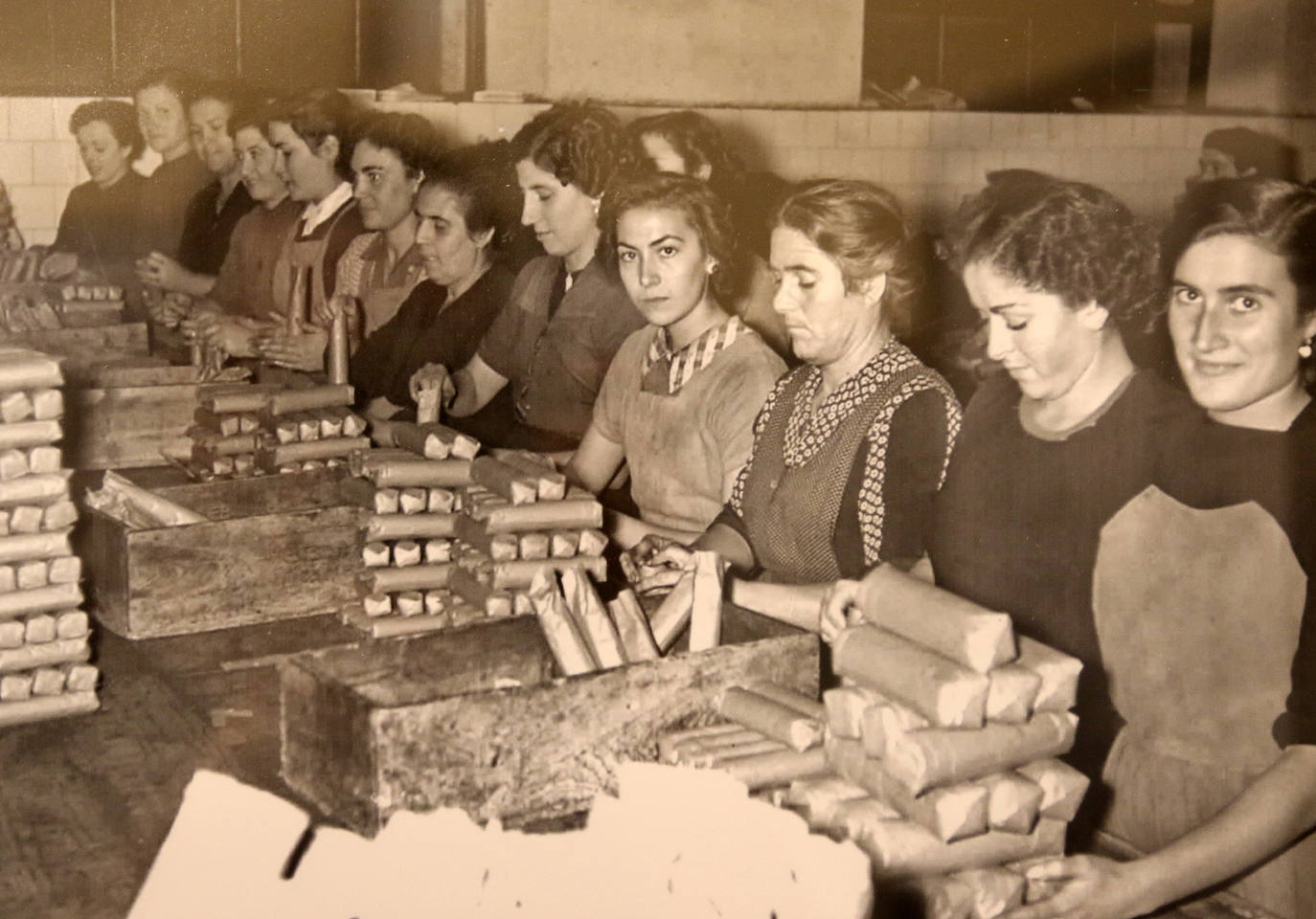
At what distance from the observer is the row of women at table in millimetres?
2055

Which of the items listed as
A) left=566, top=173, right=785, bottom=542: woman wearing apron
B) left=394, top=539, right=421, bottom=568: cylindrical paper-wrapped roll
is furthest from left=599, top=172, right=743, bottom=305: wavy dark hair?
left=394, top=539, right=421, bottom=568: cylindrical paper-wrapped roll

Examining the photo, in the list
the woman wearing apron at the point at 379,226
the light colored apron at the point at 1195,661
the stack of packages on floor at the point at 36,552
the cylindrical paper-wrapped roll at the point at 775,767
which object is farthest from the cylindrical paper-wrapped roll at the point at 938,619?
the woman wearing apron at the point at 379,226

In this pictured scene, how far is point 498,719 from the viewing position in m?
2.16

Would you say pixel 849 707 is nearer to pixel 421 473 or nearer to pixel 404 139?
pixel 421 473

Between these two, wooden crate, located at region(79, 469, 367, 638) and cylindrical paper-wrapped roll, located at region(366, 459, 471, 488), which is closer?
cylindrical paper-wrapped roll, located at region(366, 459, 471, 488)

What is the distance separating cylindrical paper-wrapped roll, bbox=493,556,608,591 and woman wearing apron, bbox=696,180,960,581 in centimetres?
34

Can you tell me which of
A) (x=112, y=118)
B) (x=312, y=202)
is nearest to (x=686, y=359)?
(x=312, y=202)

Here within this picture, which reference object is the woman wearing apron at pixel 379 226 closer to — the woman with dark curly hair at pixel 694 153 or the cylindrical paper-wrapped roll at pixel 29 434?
the woman with dark curly hair at pixel 694 153

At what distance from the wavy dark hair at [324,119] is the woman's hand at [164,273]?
1.00 m

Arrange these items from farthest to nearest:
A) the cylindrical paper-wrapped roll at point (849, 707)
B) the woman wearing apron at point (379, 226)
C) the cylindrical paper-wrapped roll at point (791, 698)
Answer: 1. the woman wearing apron at point (379, 226)
2. the cylindrical paper-wrapped roll at point (791, 698)
3. the cylindrical paper-wrapped roll at point (849, 707)

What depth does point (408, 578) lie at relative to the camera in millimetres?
3053

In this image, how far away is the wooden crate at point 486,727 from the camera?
2.13m

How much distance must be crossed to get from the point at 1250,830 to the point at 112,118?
6136 millimetres

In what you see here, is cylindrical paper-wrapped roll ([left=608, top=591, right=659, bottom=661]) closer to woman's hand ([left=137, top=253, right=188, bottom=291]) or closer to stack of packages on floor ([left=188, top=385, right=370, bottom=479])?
stack of packages on floor ([left=188, top=385, right=370, bottom=479])
